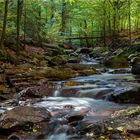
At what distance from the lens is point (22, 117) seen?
8.31 metres

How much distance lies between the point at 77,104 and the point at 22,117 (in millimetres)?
2608

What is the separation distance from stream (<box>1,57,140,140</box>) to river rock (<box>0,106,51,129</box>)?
0.30m

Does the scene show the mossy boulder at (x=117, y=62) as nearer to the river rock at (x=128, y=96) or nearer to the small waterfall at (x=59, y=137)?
the river rock at (x=128, y=96)

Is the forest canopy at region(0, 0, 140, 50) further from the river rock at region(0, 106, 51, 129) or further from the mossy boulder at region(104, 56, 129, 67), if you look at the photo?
the river rock at region(0, 106, 51, 129)

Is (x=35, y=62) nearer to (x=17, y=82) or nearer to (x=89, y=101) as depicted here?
(x=17, y=82)

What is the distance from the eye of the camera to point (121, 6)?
34.5 meters

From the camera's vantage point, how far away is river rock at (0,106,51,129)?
798 centimetres

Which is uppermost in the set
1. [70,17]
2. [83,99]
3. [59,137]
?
[70,17]

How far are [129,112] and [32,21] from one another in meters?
14.9

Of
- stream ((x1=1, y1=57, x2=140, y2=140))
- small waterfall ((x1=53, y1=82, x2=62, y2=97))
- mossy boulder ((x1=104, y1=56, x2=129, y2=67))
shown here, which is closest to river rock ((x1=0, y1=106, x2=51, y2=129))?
stream ((x1=1, y1=57, x2=140, y2=140))

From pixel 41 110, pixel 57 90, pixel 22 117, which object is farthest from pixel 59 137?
pixel 57 90

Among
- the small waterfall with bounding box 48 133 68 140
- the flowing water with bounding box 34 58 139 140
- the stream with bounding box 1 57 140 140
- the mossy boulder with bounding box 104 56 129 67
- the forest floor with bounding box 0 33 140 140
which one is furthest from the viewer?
the mossy boulder with bounding box 104 56 129 67

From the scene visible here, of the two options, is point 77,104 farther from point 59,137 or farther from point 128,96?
point 59,137

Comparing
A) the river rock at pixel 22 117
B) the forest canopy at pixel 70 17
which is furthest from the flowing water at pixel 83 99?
the forest canopy at pixel 70 17
